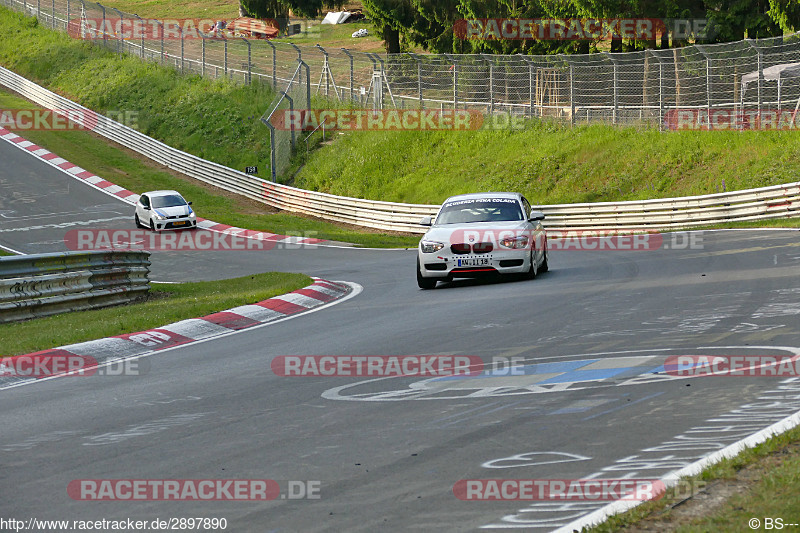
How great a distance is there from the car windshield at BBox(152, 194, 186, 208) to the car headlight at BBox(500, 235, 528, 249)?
19.1 meters

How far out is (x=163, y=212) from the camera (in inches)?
1232

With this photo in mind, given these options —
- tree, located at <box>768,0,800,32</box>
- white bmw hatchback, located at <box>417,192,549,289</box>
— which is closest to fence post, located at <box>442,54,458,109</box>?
tree, located at <box>768,0,800,32</box>

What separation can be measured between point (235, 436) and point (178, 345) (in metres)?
4.88

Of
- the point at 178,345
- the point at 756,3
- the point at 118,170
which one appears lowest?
the point at 178,345

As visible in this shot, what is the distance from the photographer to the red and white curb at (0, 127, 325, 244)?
29625mm

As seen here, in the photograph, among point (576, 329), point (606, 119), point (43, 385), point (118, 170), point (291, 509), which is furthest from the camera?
point (118, 170)

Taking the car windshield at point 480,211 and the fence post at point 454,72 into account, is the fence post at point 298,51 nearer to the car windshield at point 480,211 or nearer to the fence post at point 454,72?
the fence post at point 454,72

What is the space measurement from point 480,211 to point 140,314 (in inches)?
230

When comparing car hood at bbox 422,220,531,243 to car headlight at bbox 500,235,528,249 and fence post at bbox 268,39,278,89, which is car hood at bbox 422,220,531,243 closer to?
car headlight at bbox 500,235,528,249

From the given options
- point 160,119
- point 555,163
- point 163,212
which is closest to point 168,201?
point 163,212

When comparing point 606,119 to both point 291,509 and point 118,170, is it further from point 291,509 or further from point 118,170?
point 291,509

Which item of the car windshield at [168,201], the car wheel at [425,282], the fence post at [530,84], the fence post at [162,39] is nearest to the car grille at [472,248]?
the car wheel at [425,282]

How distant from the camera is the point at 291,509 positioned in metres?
4.79

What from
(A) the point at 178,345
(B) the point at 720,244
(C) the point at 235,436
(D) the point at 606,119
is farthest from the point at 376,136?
(C) the point at 235,436
